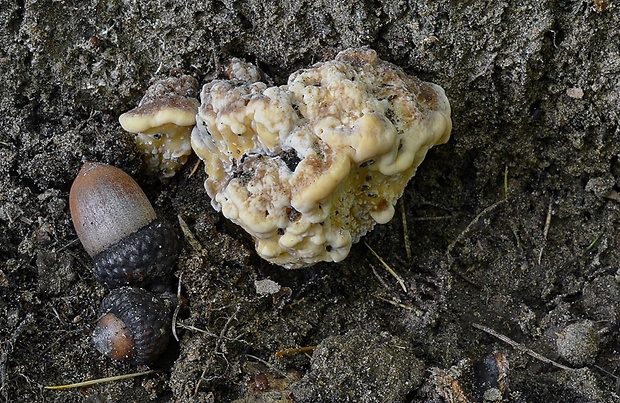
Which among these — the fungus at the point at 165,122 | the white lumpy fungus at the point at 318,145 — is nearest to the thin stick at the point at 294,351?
the white lumpy fungus at the point at 318,145

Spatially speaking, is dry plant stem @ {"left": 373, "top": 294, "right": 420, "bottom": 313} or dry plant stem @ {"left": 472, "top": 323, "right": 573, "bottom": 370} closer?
dry plant stem @ {"left": 472, "top": 323, "right": 573, "bottom": 370}

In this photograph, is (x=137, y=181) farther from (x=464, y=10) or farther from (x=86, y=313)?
(x=464, y=10)

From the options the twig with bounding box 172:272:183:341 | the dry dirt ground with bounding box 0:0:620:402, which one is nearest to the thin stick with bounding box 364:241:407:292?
the dry dirt ground with bounding box 0:0:620:402

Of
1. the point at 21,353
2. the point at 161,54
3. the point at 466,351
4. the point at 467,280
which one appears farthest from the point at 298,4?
the point at 21,353

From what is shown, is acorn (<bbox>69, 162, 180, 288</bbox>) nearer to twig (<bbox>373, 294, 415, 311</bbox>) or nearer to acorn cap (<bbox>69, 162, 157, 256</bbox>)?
acorn cap (<bbox>69, 162, 157, 256</bbox>)

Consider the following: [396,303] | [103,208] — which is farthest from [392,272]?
[103,208]

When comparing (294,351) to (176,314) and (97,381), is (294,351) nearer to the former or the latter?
(176,314)

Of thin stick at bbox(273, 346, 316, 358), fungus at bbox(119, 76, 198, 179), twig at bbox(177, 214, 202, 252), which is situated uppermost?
fungus at bbox(119, 76, 198, 179)
